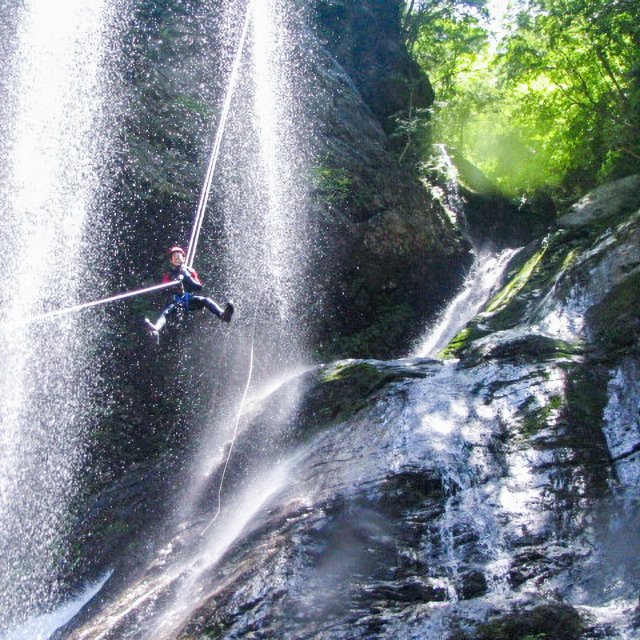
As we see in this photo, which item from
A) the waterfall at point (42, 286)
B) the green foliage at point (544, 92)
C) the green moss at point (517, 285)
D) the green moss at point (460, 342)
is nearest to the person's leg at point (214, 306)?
the waterfall at point (42, 286)

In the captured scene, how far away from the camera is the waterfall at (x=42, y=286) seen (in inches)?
432

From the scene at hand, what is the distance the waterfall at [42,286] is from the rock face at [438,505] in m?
2.55

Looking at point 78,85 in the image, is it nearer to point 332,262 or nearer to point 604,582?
point 332,262

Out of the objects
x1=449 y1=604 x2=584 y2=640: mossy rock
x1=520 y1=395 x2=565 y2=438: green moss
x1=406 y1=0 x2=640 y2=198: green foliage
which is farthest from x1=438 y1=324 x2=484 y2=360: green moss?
x1=406 y1=0 x2=640 y2=198: green foliage

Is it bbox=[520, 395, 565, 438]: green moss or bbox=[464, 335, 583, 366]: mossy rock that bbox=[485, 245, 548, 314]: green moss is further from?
bbox=[520, 395, 565, 438]: green moss

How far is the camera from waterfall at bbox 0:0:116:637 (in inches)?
432

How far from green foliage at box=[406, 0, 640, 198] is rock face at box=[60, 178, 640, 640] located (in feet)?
17.0

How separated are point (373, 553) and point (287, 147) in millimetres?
12119

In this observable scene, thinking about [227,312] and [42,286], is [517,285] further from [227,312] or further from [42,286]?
[42,286]

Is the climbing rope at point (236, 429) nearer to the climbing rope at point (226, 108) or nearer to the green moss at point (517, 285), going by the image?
the climbing rope at point (226, 108)

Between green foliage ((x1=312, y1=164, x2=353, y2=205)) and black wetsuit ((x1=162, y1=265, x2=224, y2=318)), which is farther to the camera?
green foliage ((x1=312, y1=164, x2=353, y2=205))

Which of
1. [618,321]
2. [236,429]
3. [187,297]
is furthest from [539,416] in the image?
[236,429]

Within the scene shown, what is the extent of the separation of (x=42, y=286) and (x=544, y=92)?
42.7 ft

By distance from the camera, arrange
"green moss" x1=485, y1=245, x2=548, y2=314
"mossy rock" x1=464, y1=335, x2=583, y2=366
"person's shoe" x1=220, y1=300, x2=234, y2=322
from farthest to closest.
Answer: "green moss" x1=485, y1=245, x2=548, y2=314
"person's shoe" x1=220, y1=300, x2=234, y2=322
"mossy rock" x1=464, y1=335, x2=583, y2=366
